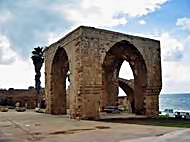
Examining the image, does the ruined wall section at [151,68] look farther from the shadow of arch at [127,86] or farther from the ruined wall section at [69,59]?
the shadow of arch at [127,86]

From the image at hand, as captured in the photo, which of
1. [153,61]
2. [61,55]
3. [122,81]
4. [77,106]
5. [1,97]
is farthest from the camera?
[1,97]

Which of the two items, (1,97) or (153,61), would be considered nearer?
(153,61)

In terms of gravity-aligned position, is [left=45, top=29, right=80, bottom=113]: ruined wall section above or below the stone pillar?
above

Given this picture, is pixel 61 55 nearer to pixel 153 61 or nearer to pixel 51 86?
pixel 51 86

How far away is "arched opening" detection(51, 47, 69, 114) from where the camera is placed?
80.8ft

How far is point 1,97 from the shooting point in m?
41.2

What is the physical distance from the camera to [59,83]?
24984 mm

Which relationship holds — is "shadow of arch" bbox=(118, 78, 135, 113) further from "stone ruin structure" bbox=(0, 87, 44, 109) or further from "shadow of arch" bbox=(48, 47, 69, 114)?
"stone ruin structure" bbox=(0, 87, 44, 109)

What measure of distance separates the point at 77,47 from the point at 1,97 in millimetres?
25314

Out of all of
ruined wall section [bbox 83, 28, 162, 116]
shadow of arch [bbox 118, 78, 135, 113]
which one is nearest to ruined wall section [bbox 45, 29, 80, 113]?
ruined wall section [bbox 83, 28, 162, 116]

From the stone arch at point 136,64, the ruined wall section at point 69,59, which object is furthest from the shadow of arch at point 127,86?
the ruined wall section at point 69,59

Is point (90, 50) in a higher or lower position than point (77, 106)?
higher

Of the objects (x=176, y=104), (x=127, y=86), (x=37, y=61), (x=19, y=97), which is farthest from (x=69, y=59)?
(x=176, y=104)

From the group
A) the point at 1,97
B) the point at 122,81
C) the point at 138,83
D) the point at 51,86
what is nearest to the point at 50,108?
the point at 51,86
